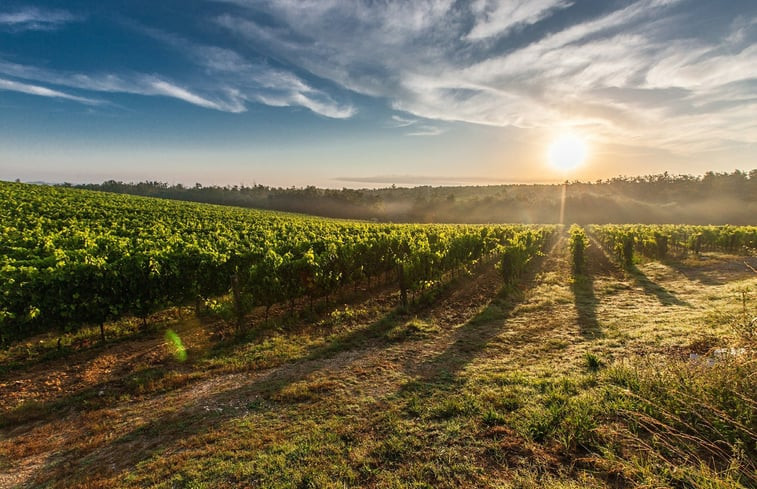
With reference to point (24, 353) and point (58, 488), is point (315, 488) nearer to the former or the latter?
point (58, 488)

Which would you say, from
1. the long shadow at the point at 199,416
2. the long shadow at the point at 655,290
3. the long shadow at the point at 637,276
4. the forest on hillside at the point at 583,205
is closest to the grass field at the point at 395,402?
the long shadow at the point at 199,416

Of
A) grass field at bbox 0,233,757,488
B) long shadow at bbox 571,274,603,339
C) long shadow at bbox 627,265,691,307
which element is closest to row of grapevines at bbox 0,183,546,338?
grass field at bbox 0,233,757,488

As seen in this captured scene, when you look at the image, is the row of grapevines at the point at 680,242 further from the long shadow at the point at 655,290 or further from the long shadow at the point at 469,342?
the long shadow at the point at 469,342

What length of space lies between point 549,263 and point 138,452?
80.9ft

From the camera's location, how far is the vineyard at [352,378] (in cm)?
431

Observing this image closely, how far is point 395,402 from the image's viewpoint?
613 cm

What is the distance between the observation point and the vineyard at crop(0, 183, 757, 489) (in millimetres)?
4312

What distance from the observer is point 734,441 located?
4078 mm

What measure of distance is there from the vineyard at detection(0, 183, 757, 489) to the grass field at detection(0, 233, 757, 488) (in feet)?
0.12

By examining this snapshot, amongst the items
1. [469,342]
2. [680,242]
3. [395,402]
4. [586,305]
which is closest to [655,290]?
[586,305]

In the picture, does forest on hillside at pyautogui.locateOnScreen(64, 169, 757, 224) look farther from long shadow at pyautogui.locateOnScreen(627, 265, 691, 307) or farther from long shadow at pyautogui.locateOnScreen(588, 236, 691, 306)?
long shadow at pyautogui.locateOnScreen(627, 265, 691, 307)

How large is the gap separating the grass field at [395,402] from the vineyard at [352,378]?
0.12ft

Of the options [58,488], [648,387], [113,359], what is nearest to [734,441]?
[648,387]

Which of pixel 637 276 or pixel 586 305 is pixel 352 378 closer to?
pixel 586 305
